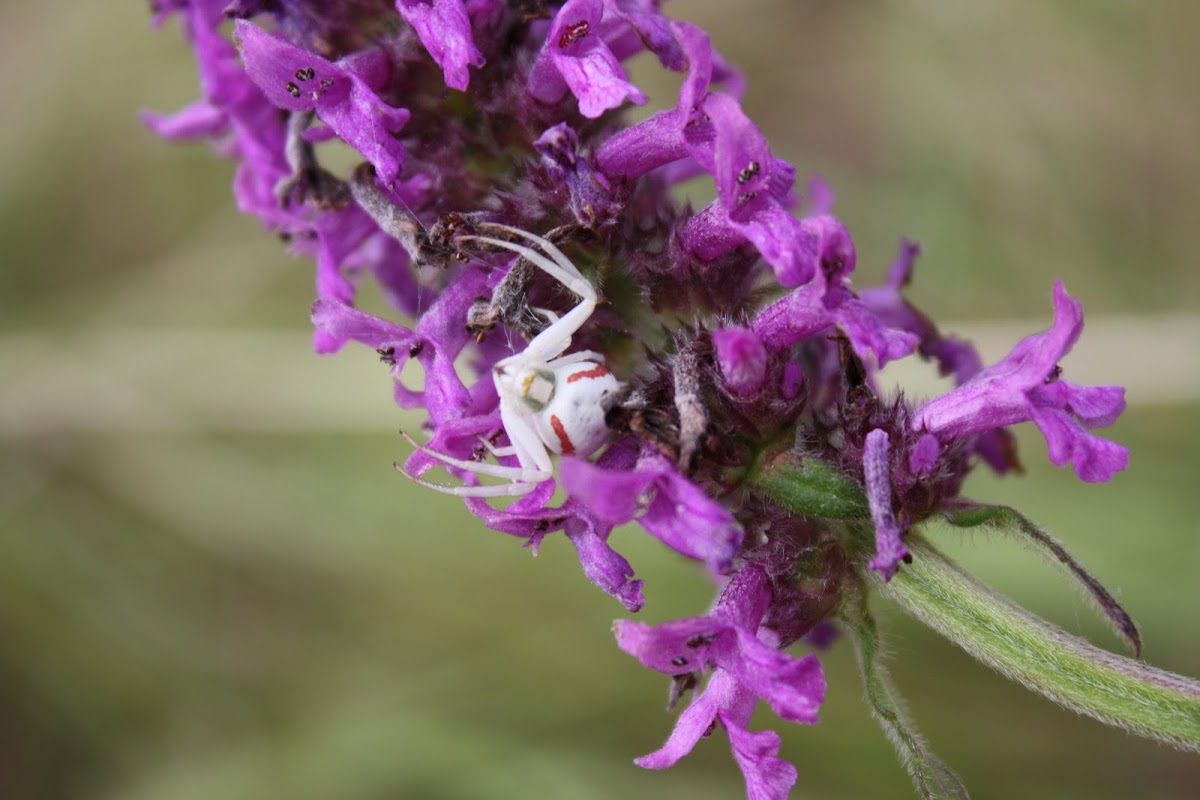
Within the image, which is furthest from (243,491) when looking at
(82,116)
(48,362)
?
(82,116)

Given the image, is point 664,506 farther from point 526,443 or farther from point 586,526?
point 526,443

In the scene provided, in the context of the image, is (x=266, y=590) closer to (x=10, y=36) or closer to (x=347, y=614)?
(x=347, y=614)

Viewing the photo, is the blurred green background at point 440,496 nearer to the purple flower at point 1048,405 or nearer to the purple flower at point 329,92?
the purple flower at point 1048,405

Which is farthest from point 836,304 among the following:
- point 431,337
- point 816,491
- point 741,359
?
point 431,337

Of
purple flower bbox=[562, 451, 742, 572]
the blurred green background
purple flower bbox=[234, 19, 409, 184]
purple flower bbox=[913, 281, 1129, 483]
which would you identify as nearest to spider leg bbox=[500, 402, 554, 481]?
purple flower bbox=[562, 451, 742, 572]

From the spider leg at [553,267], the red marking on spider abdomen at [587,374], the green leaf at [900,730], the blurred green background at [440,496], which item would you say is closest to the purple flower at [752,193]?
the spider leg at [553,267]

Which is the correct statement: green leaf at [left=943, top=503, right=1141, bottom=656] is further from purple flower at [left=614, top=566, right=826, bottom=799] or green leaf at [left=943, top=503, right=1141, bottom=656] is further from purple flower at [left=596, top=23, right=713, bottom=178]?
purple flower at [left=596, top=23, right=713, bottom=178]
